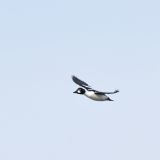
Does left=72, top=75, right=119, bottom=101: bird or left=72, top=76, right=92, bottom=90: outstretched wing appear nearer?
left=72, top=75, right=119, bottom=101: bird

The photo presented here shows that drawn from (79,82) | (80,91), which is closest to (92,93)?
(80,91)

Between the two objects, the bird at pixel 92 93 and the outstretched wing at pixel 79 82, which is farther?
the outstretched wing at pixel 79 82

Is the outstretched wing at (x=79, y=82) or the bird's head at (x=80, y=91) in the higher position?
the outstretched wing at (x=79, y=82)

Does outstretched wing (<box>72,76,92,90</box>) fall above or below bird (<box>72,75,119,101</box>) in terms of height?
above

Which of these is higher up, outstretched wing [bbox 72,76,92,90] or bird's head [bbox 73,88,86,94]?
outstretched wing [bbox 72,76,92,90]

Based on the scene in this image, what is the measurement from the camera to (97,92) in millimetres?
71125

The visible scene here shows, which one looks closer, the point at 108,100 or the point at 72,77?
the point at 108,100

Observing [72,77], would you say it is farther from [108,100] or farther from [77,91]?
[108,100]

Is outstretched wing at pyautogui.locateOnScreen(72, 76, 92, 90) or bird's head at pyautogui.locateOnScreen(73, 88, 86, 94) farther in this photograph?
outstretched wing at pyautogui.locateOnScreen(72, 76, 92, 90)

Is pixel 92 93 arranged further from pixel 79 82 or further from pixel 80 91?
pixel 79 82

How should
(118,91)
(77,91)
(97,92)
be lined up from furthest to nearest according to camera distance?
1. (77,91)
2. (97,92)
3. (118,91)

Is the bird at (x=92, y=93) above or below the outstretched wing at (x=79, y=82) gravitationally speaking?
below

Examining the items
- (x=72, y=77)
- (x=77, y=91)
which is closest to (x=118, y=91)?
(x=77, y=91)

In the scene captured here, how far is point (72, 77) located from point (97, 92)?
38.5 feet
